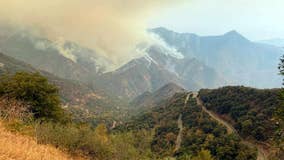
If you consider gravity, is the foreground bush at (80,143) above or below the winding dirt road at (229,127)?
above

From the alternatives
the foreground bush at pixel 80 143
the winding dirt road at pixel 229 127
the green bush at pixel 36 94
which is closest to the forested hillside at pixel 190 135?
the winding dirt road at pixel 229 127

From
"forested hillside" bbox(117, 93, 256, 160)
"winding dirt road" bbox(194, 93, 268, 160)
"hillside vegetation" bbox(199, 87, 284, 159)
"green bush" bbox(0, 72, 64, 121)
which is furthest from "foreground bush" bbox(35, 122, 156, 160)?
"winding dirt road" bbox(194, 93, 268, 160)

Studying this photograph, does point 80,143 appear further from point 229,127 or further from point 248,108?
point 248,108

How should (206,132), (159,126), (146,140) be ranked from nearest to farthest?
1. (146,140)
2. (206,132)
3. (159,126)

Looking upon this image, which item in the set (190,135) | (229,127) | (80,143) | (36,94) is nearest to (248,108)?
(229,127)

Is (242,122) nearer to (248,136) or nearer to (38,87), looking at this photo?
(248,136)

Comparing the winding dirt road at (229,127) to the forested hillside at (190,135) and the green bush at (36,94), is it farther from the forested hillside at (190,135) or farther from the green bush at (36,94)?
the green bush at (36,94)

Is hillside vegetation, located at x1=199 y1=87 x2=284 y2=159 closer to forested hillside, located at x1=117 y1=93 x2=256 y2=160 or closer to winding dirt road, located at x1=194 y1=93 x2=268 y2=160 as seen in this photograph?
winding dirt road, located at x1=194 y1=93 x2=268 y2=160

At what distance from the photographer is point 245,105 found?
109m

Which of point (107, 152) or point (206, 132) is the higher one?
point (107, 152)

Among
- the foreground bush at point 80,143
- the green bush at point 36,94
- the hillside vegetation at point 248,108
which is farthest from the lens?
the hillside vegetation at point 248,108

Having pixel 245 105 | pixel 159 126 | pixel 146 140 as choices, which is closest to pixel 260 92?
pixel 245 105

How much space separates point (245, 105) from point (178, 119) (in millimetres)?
28566

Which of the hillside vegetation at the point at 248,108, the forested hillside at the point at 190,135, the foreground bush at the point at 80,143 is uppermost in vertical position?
the foreground bush at the point at 80,143
